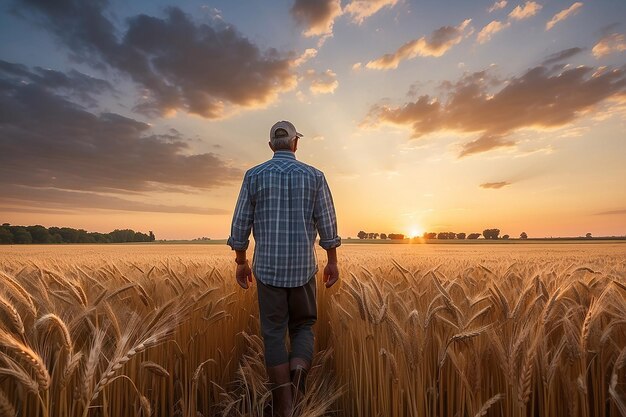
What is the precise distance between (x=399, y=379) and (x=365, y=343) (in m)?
0.45

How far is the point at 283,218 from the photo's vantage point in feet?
9.57

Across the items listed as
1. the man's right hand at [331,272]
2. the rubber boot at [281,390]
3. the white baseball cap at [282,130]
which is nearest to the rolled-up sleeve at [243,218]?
the white baseball cap at [282,130]

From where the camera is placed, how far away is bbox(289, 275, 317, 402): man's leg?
114 inches

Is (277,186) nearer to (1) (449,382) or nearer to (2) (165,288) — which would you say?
(2) (165,288)

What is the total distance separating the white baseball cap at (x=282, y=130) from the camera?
3.18m

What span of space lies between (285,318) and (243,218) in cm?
90

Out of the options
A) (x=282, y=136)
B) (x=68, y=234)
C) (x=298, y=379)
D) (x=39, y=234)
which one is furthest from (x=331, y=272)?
(x=39, y=234)

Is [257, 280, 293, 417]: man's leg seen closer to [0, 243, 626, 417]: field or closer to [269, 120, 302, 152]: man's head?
[0, 243, 626, 417]: field

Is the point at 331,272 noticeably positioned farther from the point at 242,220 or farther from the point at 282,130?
the point at 282,130

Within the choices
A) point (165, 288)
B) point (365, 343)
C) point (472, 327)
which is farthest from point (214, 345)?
point (472, 327)

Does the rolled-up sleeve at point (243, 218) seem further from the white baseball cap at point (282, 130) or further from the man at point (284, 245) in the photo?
the white baseball cap at point (282, 130)

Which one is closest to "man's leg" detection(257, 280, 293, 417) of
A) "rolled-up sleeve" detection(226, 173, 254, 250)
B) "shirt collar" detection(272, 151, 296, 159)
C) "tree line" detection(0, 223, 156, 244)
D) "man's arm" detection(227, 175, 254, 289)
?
"man's arm" detection(227, 175, 254, 289)

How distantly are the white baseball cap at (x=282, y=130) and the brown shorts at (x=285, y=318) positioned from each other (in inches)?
49.8

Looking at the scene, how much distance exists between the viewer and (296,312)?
3.01 m
